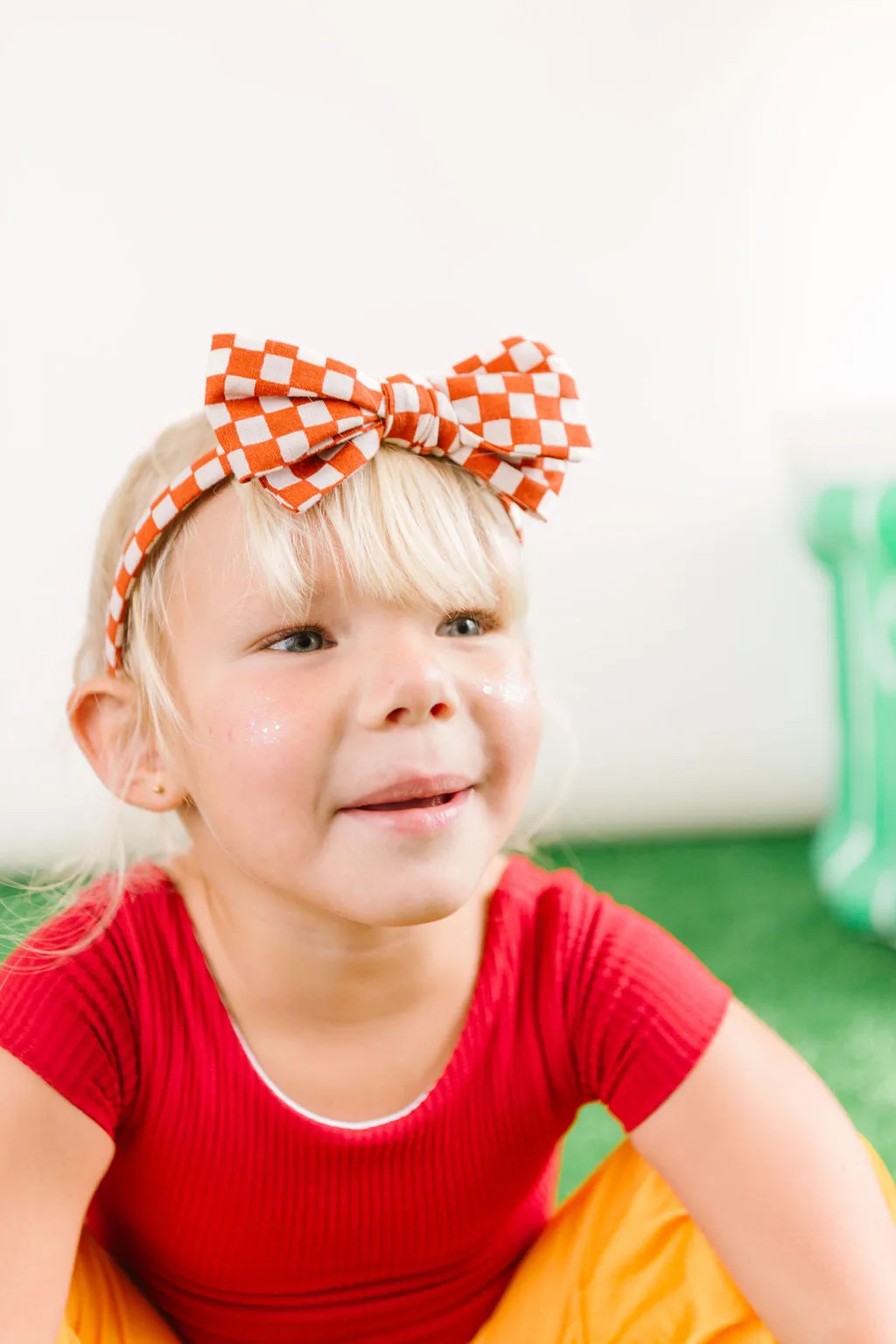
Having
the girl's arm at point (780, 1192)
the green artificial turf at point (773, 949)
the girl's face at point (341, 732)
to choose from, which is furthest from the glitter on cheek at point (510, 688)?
the green artificial turf at point (773, 949)

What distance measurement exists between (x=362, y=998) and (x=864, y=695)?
886mm

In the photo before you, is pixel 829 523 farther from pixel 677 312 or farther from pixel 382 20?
pixel 382 20

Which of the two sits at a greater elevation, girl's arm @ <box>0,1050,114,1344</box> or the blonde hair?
the blonde hair

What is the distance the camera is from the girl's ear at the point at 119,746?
82 centimetres

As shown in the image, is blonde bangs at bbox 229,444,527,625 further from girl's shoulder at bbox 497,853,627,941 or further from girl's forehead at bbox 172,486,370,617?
girl's shoulder at bbox 497,853,627,941

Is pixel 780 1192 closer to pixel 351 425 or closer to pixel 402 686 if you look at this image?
pixel 402 686

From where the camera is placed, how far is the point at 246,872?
0.77 metres

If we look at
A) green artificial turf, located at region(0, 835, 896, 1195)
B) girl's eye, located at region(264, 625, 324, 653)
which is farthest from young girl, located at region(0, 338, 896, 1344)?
green artificial turf, located at region(0, 835, 896, 1195)

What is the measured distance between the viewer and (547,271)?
1.67 metres

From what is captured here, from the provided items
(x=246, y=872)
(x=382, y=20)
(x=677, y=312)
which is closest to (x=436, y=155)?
(x=382, y=20)

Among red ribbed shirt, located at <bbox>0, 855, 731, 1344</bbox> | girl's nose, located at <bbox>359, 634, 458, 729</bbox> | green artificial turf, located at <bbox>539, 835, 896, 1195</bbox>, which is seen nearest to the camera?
girl's nose, located at <bbox>359, 634, 458, 729</bbox>

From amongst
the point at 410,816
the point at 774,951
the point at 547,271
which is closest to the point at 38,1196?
the point at 410,816

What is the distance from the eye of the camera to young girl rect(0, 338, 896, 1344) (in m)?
0.70

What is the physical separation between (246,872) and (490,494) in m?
0.26
